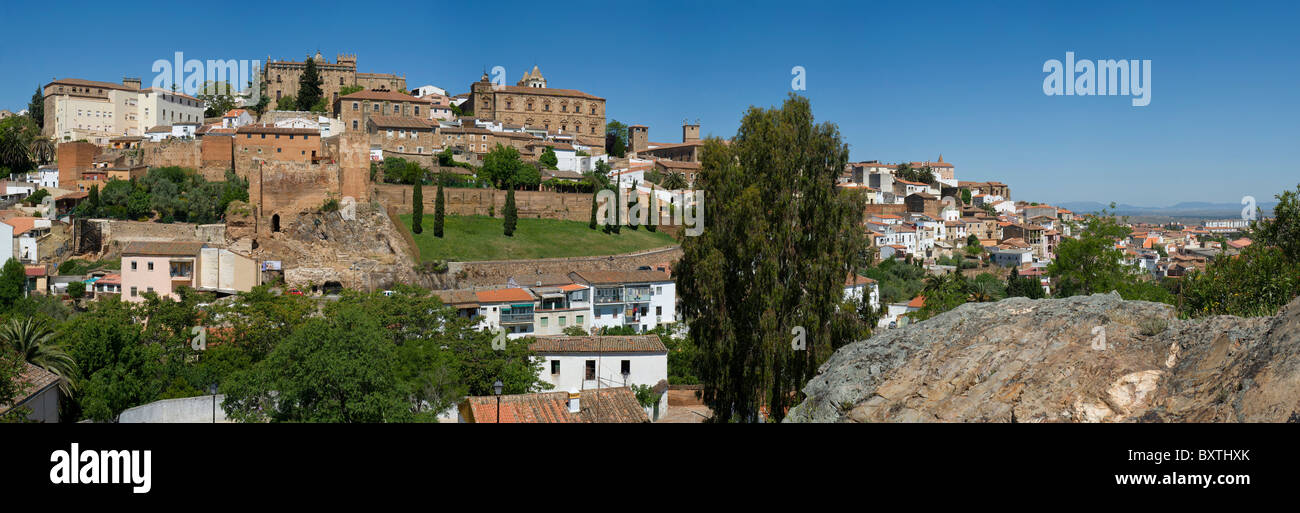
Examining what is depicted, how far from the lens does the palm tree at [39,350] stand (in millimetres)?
16875

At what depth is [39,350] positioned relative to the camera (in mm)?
17297

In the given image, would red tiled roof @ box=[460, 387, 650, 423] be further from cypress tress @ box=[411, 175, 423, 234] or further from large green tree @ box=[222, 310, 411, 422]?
cypress tress @ box=[411, 175, 423, 234]

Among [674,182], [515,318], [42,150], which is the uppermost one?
[42,150]

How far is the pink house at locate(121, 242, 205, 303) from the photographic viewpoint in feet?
99.0

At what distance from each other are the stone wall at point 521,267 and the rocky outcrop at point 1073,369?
95.0 feet

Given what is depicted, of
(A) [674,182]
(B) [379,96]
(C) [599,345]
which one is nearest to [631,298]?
(C) [599,345]

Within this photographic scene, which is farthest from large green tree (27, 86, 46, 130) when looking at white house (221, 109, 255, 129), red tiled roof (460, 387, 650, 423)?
red tiled roof (460, 387, 650, 423)

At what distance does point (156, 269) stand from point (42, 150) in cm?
2669

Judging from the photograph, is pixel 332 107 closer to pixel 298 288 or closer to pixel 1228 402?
pixel 298 288

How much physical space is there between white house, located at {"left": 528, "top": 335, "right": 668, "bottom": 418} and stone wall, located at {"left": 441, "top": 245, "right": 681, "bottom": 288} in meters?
14.1

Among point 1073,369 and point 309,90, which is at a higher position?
point 309,90

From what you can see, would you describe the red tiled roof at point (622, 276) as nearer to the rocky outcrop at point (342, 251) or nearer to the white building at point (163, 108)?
the rocky outcrop at point (342, 251)

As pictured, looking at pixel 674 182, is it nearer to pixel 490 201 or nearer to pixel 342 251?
pixel 490 201

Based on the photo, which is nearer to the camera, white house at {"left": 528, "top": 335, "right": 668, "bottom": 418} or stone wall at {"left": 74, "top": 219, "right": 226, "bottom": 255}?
white house at {"left": 528, "top": 335, "right": 668, "bottom": 418}
